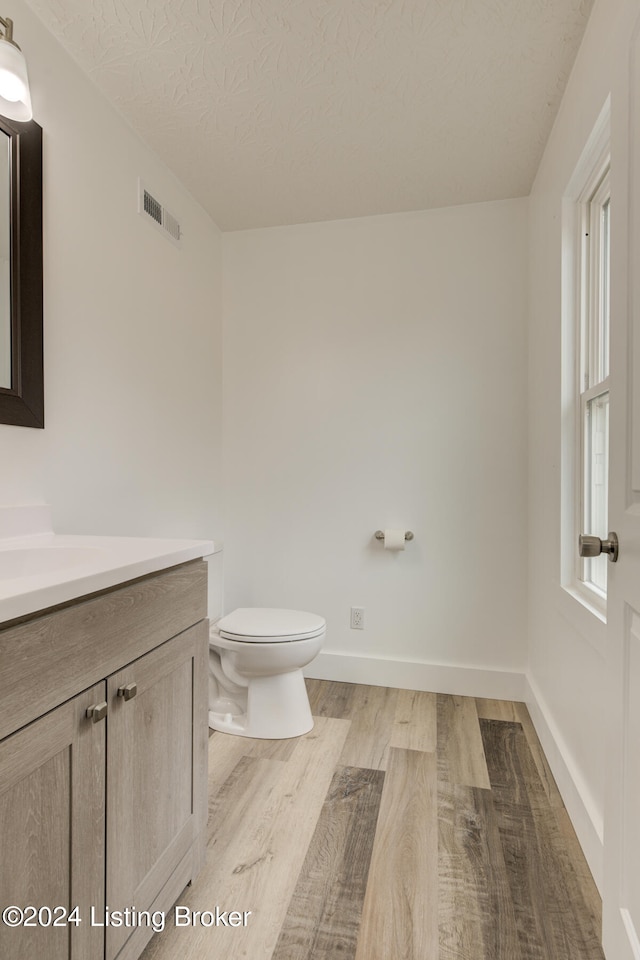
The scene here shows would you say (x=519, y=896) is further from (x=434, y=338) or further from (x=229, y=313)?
(x=229, y=313)

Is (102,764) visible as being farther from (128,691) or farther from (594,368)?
(594,368)

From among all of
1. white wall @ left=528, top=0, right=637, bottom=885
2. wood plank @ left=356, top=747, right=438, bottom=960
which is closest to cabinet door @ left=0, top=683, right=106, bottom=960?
wood plank @ left=356, top=747, right=438, bottom=960

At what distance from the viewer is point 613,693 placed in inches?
40.5

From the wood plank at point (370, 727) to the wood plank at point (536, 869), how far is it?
39cm

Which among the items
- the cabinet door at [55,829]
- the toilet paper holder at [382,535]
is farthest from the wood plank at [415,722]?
the cabinet door at [55,829]

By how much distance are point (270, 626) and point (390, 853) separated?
0.86 m

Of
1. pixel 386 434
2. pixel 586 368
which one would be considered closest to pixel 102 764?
pixel 586 368

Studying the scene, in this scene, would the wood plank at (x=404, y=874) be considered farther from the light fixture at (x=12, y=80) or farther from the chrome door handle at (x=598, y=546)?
the light fixture at (x=12, y=80)

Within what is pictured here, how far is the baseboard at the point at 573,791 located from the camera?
1.31m

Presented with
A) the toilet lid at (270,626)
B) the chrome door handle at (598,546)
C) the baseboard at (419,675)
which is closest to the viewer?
the chrome door handle at (598,546)

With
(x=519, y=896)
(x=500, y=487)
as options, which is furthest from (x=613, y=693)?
(x=500, y=487)

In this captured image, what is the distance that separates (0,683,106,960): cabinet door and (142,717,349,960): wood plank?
0.34 metres

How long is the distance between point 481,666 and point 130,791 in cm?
187

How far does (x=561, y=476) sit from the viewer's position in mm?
1805
